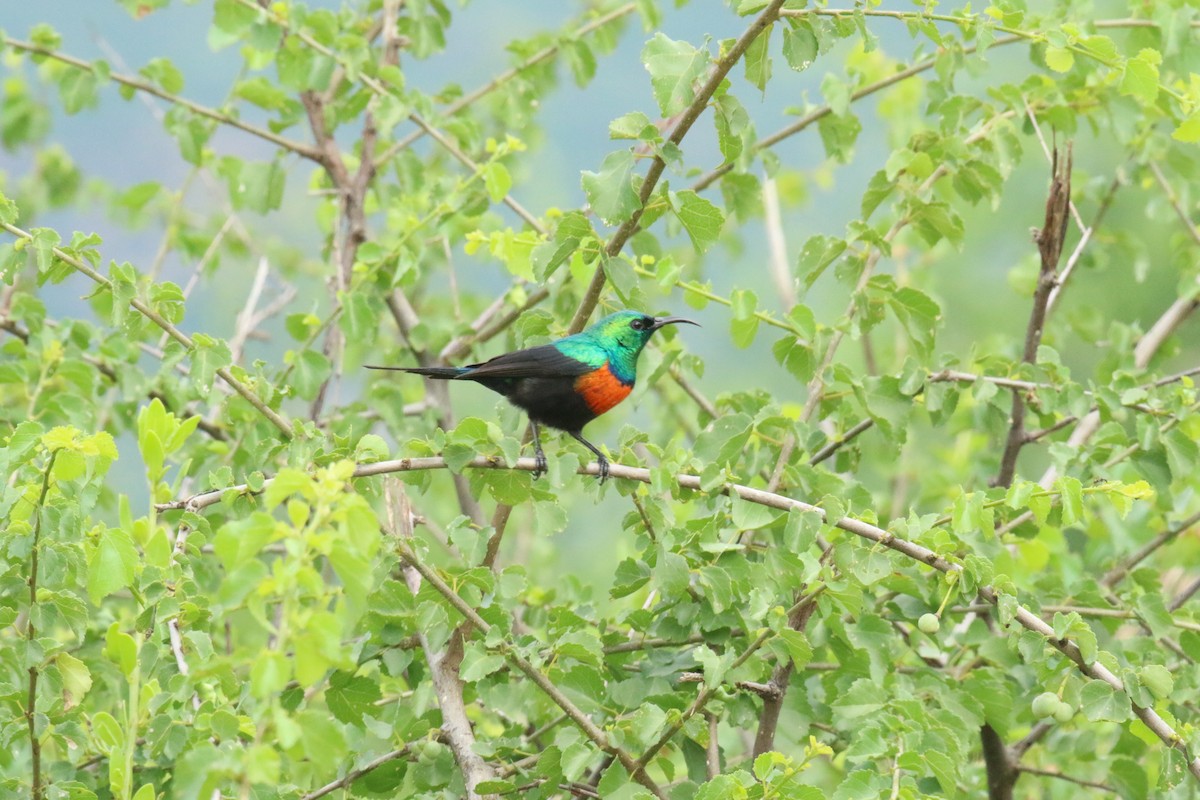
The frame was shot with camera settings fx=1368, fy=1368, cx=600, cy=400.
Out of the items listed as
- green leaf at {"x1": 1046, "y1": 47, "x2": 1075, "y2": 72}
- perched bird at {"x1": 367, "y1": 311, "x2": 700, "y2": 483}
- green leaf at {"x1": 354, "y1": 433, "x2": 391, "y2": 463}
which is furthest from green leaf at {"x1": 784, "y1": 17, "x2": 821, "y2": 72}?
perched bird at {"x1": 367, "y1": 311, "x2": 700, "y2": 483}

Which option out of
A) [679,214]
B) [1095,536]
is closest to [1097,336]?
[1095,536]

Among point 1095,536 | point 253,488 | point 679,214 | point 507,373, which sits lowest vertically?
point 1095,536

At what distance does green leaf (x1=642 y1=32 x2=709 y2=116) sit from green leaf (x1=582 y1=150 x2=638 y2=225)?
16 cm

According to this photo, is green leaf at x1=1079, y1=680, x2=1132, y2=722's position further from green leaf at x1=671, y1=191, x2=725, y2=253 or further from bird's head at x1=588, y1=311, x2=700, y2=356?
bird's head at x1=588, y1=311, x2=700, y2=356

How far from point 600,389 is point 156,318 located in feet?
5.26

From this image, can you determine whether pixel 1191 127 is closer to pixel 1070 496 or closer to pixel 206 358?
pixel 1070 496

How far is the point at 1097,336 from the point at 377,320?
8.57 feet

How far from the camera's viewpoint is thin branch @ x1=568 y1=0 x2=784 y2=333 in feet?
9.02

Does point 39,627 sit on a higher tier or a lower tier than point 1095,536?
higher

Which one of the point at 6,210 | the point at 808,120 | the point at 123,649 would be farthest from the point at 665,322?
the point at 123,649

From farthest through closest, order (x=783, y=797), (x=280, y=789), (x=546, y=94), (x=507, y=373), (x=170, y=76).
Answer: (x=546, y=94), (x=170, y=76), (x=507, y=373), (x=280, y=789), (x=783, y=797)

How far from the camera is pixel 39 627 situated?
2824mm

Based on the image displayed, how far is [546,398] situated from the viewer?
13.8ft

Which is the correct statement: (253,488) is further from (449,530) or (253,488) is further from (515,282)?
(515,282)
